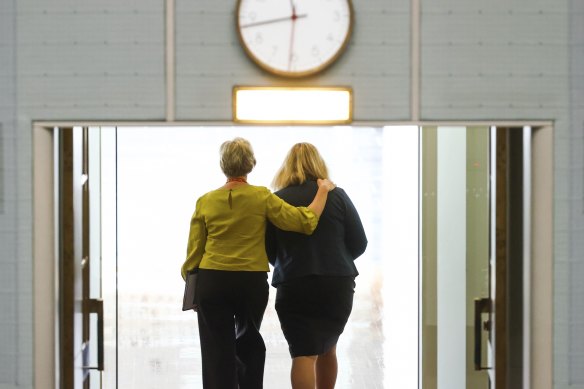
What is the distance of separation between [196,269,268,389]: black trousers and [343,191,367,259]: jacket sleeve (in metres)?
0.53

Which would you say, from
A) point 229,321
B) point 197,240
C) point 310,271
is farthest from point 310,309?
point 197,240

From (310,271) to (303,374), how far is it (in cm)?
48

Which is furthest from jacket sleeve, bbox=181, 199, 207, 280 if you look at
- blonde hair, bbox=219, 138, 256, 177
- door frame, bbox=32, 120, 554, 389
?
door frame, bbox=32, 120, 554, 389

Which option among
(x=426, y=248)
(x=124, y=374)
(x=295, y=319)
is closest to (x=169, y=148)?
(x=124, y=374)

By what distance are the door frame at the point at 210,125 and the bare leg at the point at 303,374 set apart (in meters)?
1.02

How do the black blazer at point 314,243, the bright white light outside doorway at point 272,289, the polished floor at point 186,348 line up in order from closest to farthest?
the black blazer at point 314,243
the polished floor at point 186,348
the bright white light outside doorway at point 272,289

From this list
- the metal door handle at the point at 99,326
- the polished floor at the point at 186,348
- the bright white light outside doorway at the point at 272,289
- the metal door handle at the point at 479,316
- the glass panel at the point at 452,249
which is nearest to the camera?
the metal door handle at the point at 479,316

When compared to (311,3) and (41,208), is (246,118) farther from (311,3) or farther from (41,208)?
(41,208)

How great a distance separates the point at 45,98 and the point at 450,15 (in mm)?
1627

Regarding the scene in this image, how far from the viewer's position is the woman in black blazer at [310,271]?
4.32 m

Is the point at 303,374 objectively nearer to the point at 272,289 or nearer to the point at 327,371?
the point at 327,371

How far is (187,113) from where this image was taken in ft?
12.1

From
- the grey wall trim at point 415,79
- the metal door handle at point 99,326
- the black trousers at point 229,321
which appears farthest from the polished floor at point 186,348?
the grey wall trim at point 415,79

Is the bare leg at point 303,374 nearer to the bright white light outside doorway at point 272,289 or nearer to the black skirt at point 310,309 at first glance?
the black skirt at point 310,309
